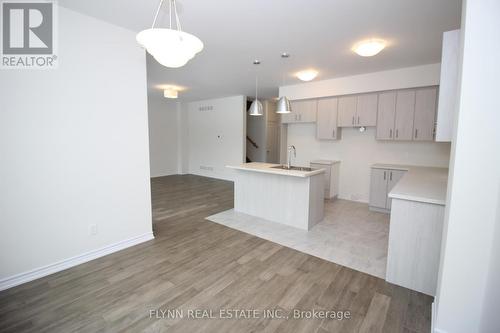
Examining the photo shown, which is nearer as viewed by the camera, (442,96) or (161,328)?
(161,328)

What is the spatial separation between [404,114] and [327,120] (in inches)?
58.4

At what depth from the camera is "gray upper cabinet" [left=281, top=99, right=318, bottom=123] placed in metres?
5.50

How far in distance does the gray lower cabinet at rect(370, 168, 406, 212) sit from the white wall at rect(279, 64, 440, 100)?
1.65 metres

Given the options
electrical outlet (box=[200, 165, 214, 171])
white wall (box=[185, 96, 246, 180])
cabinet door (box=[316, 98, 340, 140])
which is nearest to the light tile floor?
cabinet door (box=[316, 98, 340, 140])

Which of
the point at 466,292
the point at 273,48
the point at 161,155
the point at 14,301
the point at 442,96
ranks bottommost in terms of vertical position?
the point at 14,301

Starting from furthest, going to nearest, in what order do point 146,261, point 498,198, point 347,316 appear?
point 146,261 < point 347,316 < point 498,198

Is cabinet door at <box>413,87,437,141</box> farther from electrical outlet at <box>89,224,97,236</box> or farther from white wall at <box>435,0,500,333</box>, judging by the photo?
electrical outlet at <box>89,224,97,236</box>

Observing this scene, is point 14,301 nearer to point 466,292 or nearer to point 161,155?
point 466,292

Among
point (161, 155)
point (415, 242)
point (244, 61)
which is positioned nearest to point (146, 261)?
point (415, 242)

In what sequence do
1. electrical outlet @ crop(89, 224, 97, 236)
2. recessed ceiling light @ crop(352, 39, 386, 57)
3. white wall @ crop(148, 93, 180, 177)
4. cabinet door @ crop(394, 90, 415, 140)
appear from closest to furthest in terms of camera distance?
electrical outlet @ crop(89, 224, 97, 236) → recessed ceiling light @ crop(352, 39, 386, 57) → cabinet door @ crop(394, 90, 415, 140) → white wall @ crop(148, 93, 180, 177)

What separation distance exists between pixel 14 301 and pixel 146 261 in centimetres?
109

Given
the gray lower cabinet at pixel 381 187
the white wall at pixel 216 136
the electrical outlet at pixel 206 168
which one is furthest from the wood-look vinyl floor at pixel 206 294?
the electrical outlet at pixel 206 168

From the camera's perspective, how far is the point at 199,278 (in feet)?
7.82

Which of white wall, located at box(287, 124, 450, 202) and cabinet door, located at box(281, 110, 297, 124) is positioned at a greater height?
cabinet door, located at box(281, 110, 297, 124)
